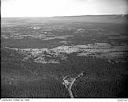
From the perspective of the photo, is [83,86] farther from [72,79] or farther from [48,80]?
[48,80]

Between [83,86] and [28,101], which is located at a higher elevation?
[83,86]

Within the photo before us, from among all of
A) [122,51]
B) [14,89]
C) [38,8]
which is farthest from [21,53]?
[122,51]

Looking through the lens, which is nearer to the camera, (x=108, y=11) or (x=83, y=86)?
(x=83, y=86)

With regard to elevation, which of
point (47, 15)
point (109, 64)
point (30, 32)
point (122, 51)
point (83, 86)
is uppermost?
point (47, 15)

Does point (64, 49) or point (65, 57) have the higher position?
point (64, 49)
